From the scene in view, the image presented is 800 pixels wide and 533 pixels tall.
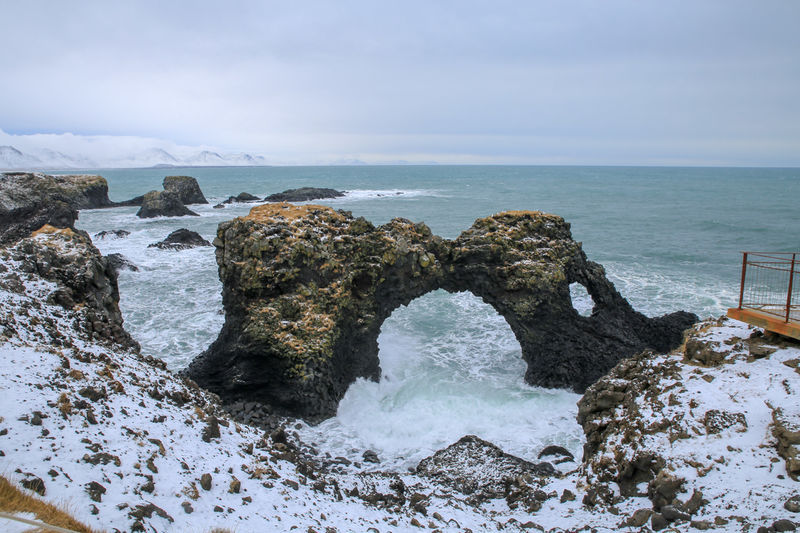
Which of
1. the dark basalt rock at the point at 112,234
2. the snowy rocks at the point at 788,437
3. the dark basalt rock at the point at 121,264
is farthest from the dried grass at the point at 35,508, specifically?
the dark basalt rock at the point at 112,234

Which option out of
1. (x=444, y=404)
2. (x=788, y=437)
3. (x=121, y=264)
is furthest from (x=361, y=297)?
(x=121, y=264)

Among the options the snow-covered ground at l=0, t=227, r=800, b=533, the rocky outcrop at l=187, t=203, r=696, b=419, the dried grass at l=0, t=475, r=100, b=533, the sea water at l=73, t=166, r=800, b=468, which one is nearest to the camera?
the dried grass at l=0, t=475, r=100, b=533

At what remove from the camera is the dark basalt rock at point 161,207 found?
6309 cm

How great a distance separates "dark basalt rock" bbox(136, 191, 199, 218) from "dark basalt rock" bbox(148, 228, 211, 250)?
71.9 ft

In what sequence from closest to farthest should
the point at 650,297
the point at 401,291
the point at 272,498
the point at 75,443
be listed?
1. the point at 75,443
2. the point at 272,498
3. the point at 401,291
4. the point at 650,297

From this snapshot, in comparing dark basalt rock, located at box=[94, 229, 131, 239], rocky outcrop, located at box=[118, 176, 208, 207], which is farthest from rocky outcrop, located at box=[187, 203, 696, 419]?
rocky outcrop, located at box=[118, 176, 208, 207]

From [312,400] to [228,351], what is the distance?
3.75 m

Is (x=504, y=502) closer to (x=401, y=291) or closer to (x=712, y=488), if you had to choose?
(x=712, y=488)

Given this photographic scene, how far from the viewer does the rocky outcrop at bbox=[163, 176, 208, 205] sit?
76.2 metres

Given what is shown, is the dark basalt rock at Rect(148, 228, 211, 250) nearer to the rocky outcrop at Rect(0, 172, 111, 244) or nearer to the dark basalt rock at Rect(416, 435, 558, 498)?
the rocky outcrop at Rect(0, 172, 111, 244)

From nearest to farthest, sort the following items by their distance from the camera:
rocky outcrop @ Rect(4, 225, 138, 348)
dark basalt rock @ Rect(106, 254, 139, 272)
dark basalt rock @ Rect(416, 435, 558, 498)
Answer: dark basalt rock @ Rect(416, 435, 558, 498) < rocky outcrop @ Rect(4, 225, 138, 348) < dark basalt rock @ Rect(106, 254, 139, 272)

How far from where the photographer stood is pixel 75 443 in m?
8.82

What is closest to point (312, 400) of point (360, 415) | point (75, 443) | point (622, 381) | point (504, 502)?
point (360, 415)

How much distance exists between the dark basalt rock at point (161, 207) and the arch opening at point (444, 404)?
49.8 meters
